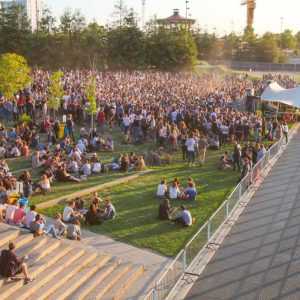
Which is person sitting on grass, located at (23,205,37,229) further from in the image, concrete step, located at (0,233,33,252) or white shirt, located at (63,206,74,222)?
white shirt, located at (63,206,74,222)

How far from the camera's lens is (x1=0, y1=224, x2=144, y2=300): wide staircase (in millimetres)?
10914

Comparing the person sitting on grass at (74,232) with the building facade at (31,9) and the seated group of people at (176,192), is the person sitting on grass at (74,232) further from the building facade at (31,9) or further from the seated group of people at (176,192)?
the building facade at (31,9)

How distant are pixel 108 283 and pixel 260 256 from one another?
13.4 ft

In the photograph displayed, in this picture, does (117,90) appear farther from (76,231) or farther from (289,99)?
(76,231)

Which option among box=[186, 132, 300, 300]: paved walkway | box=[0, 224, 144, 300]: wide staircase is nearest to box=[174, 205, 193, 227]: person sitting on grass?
box=[186, 132, 300, 300]: paved walkway

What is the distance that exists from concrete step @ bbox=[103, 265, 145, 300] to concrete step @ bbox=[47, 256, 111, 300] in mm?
656

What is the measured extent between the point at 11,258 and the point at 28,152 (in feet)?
41.7

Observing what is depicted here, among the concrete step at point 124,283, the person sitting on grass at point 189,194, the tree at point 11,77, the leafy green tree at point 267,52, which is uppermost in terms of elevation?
the leafy green tree at point 267,52

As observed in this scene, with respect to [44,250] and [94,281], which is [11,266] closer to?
[44,250]

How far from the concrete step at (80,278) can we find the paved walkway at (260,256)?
2336 millimetres

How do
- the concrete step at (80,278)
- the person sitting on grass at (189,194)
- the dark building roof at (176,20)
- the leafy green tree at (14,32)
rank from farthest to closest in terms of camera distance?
the dark building roof at (176,20) < the leafy green tree at (14,32) < the person sitting on grass at (189,194) < the concrete step at (80,278)

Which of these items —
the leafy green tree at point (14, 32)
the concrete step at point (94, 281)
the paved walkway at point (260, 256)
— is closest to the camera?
the concrete step at point (94, 281)

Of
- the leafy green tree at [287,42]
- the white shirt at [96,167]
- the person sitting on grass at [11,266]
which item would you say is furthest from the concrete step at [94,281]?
the leafy green tree at [287,42]

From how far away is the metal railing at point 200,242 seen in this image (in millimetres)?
11173
